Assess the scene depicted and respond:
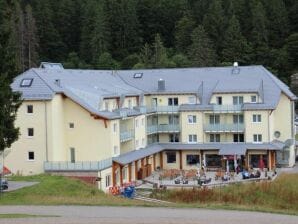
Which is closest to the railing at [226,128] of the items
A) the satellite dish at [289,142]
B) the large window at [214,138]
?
the large window at [214,138]

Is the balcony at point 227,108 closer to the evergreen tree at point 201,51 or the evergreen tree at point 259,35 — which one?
the evergreen tree at point 201,51

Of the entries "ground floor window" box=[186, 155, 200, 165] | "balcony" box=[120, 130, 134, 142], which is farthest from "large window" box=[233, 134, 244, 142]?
"balcony" box=[120, 130, 134, 142]

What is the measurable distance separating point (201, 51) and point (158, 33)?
57.3 feet

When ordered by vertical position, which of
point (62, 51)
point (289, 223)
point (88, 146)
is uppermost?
point (62, 51)

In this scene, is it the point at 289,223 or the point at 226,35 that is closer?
the point at 289,223

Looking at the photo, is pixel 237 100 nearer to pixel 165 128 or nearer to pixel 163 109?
pixel 163 109

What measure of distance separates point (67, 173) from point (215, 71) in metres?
21.6

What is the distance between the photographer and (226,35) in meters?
97.0

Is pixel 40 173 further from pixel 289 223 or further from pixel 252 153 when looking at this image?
pixel 289 223

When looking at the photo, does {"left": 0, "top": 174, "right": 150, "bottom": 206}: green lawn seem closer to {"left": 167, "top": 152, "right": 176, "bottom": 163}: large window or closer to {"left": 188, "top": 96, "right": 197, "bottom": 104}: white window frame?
{"left": 167, "top": 152, "right": 176, "bottom": 163}: large window

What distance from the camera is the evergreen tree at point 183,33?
10081 cm

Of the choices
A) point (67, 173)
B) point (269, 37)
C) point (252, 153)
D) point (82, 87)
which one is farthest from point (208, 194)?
point (269, 37)

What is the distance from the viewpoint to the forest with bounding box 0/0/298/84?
309 ft

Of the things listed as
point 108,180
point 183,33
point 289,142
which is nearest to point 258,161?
point 289,142
